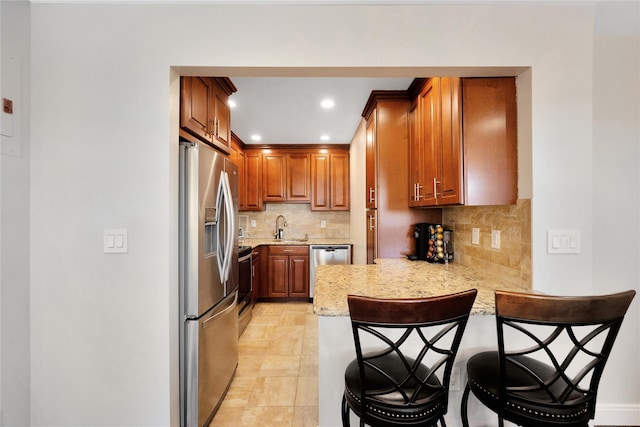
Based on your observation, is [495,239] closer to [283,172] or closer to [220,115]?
[220,115]

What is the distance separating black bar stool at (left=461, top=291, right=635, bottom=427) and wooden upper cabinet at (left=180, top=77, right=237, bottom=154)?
5.84ft

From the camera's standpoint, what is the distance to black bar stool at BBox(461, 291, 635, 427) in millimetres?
952

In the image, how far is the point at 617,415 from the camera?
161 centimetres

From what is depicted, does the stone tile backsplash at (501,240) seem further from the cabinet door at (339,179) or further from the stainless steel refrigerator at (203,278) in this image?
the cabinet door at (339,179)

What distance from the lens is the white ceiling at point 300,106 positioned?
244cm

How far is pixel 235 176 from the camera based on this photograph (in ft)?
7.26

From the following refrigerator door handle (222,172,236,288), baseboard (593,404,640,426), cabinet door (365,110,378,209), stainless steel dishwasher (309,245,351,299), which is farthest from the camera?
stainless steel dishwasher (309,245,351,299)

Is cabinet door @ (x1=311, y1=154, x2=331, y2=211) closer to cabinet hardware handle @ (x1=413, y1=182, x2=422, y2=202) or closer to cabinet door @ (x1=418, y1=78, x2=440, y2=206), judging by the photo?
cabinet hardware handle @ (x1=413, y1=182, x2=422, y2=202)

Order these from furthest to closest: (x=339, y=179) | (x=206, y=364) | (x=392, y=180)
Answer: (x=339, y=179) → (x=392, y=180) → (x=206, y=364)

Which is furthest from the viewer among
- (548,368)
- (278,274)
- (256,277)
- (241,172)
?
(241,172)

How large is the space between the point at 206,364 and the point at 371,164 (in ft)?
7.11

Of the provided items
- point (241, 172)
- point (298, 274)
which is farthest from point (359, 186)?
point (241, 172)

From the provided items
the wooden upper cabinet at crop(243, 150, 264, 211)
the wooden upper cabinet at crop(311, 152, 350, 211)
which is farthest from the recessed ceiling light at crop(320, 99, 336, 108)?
the wooden upper cabinet at crop(243, 150, 264, 211)

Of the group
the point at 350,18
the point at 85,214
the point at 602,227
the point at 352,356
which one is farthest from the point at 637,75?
the point at 85,214
